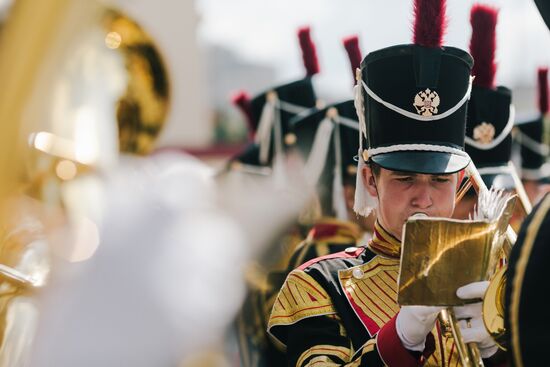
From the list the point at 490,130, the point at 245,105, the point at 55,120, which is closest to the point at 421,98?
the point at 55,120

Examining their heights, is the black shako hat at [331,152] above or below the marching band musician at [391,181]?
below

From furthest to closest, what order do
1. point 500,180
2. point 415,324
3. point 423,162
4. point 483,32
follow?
point 500,180 < point 483,32 < point 423,162 < point 415,324

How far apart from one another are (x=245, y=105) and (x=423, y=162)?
4088mm

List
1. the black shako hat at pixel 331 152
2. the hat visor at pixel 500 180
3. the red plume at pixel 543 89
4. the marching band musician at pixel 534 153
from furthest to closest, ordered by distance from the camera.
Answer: the marching band musician at pixel 534 153 → the red plume at pixel 543 89 → the black shako hat at pixel 331 152 → the hat visor at pixel 500 180

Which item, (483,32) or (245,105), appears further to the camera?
(245,105)

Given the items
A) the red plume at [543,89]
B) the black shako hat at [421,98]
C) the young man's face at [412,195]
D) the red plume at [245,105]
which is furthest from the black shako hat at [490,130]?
the red plume at [245,105]

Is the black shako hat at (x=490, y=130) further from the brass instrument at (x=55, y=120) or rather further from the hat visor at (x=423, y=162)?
the brass instrument at (x=55, y=120)

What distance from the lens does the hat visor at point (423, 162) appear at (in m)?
1.94

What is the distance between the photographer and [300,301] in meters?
2.06

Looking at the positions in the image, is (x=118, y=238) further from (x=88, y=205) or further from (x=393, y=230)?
(x=393, y=230)

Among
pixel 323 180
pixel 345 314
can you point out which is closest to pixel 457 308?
pixel 345 314

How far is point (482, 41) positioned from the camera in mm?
2650

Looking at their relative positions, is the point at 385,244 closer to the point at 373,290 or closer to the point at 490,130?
the point at 373,290

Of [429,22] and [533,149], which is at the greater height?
[429,22]
